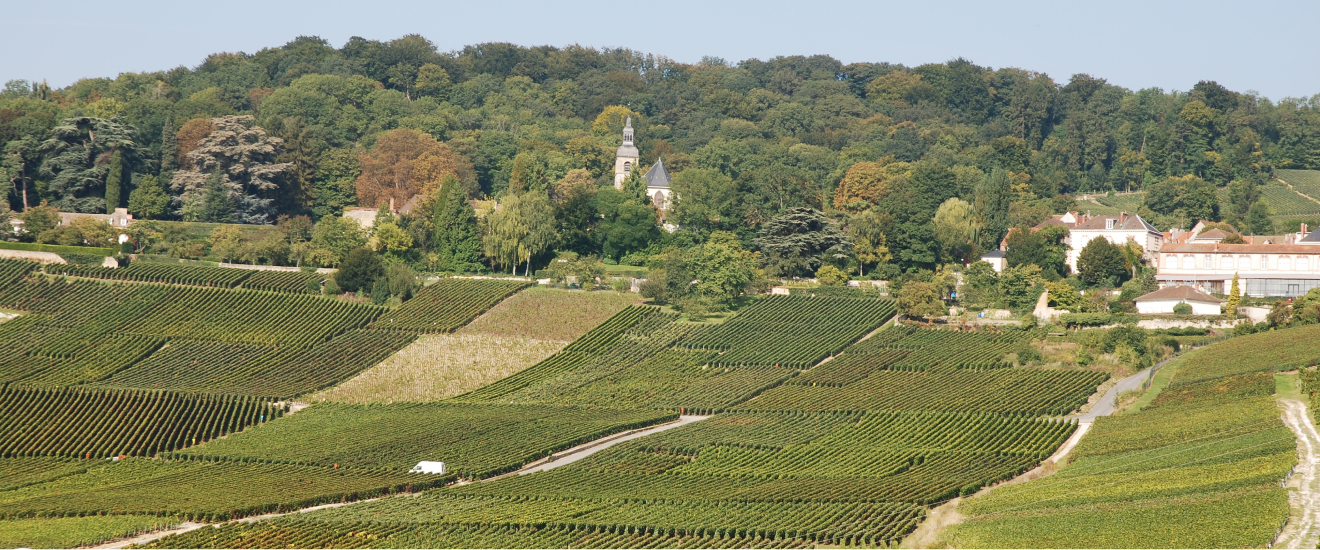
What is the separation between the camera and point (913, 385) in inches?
2643

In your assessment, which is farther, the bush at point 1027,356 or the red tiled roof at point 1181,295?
the red tiled roof at point 1181,295

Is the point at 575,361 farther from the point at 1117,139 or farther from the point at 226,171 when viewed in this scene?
the point at 1117,139

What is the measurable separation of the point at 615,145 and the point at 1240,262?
66.6m

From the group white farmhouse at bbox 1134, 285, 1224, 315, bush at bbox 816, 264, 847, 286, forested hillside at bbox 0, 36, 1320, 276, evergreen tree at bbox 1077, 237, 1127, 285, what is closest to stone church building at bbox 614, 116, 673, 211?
forested hillside at bbox 0, 36, 1320, 276

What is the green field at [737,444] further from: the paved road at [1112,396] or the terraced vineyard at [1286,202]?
the terraced vineyard at [1286,202]

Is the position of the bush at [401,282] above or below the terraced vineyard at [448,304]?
above

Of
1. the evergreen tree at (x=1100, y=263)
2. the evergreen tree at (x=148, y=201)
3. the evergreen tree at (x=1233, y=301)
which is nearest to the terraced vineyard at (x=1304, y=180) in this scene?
the evergreen tree at (x=1100, y=263)

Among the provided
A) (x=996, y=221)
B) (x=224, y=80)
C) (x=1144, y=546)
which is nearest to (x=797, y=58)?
(x=224, y=80)

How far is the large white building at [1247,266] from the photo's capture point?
277ft

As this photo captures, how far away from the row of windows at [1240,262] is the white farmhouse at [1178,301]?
267 inches

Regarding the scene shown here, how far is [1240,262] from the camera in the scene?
282 feet

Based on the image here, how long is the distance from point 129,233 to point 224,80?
61.6 metres

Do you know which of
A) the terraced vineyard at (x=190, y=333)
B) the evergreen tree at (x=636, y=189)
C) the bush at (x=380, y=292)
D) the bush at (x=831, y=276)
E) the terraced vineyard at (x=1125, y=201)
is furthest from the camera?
the terraced vineyard at (x=1125, y=201)

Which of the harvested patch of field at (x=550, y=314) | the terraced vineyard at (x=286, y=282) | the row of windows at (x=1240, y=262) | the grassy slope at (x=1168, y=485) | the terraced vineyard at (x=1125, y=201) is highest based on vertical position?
the terraced vineyard at (x=1125, y=201)
